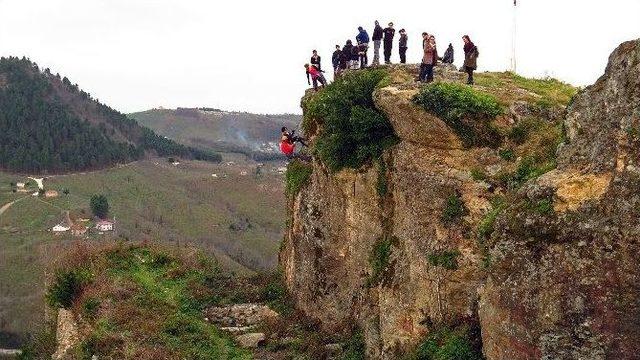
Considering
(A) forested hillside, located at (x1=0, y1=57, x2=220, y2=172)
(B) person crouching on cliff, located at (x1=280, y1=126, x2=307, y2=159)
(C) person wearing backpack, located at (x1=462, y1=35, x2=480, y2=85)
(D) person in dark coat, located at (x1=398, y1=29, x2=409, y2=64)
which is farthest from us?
(A) forested hillside, located at (x1=0, y1=57, x2=220, y2=172)

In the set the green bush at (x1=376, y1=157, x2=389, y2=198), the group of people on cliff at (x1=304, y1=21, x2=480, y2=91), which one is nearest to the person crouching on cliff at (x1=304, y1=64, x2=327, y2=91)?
the group of people on cliff at (x1=304, y1=21, x2=480, y2=91)

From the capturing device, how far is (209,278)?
1208 inches

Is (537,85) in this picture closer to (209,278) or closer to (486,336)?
(486,336)


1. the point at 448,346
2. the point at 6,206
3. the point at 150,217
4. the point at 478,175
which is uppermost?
the point at 478,175

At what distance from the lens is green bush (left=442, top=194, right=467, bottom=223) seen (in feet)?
53.2

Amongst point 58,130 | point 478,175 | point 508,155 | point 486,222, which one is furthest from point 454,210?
point 58,130

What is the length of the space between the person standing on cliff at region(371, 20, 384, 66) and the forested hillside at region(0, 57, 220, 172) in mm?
121886

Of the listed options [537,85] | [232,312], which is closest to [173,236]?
[232,312]

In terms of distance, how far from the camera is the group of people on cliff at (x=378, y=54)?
19109 millimetres

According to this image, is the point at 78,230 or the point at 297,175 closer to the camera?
the point at 297,175

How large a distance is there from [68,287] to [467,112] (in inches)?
815

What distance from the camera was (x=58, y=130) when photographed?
141000mm

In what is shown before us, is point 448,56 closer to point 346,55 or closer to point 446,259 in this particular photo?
point 346,55

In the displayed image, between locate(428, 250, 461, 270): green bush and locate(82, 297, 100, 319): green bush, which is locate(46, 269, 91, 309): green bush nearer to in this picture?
locate(82, 297, 100, 319): green bush
